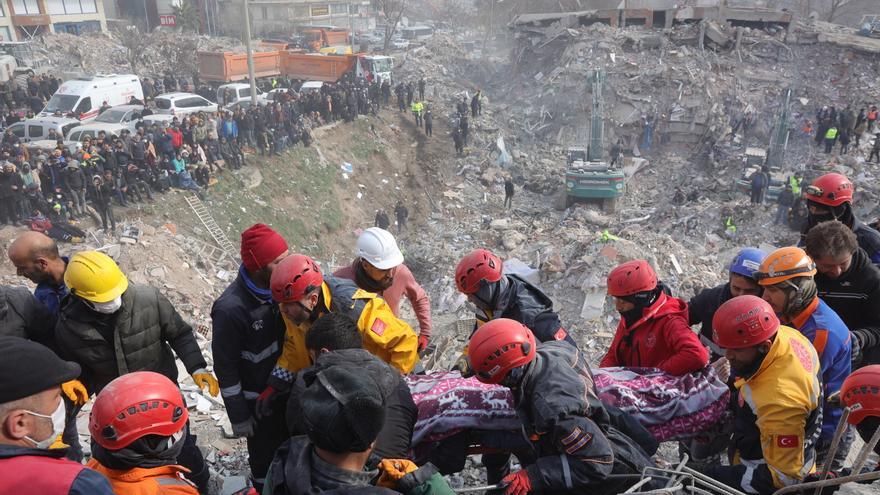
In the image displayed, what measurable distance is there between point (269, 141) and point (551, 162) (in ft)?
37.3

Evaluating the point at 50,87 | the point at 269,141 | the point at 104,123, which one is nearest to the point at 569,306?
the point at 269,141

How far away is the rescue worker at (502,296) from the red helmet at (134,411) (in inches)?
71.3

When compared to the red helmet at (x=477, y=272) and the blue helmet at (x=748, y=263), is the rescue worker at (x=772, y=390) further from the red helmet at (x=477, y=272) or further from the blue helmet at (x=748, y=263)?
the red helmet at (x=477, y=272)

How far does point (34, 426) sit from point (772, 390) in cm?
294

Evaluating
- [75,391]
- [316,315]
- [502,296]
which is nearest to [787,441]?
[502,296]

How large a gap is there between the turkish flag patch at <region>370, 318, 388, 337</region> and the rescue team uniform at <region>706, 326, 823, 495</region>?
71.9 inches

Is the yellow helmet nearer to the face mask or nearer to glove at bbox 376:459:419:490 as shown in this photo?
the face mask

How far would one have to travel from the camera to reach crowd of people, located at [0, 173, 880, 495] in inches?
80.1

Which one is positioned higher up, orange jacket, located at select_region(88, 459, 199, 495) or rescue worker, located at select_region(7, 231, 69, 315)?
rescue worker, located at select_region(7, 231, 69, 315)

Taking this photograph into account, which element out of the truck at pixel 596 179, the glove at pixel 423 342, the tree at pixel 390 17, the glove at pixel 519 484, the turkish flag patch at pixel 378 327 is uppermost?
the tree at pixel 390 17

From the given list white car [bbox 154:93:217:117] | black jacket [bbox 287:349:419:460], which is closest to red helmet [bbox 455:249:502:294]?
black jacket [bbox 287:349:419:460]

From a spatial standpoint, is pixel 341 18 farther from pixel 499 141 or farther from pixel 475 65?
pixel 499 141

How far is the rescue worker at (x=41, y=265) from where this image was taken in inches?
→ 149

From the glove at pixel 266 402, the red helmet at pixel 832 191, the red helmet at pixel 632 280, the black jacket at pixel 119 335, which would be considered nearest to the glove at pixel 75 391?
the black jacket at pixel 119 335
